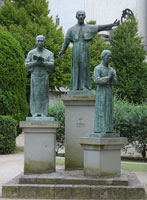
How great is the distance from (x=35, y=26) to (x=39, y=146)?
21.0 meters

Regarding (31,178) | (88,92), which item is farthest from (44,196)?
(88,92)

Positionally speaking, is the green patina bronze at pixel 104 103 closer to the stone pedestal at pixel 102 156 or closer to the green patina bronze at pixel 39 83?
the stone pedestal at pixel 102 156

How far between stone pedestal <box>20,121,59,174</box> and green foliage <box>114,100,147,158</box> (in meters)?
6.33

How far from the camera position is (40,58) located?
30.4 feet

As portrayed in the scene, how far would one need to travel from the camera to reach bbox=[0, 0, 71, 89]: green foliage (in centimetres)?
2891

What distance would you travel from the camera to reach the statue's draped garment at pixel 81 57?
390 inches

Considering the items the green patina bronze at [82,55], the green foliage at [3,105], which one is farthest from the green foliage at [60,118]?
the green patina bronze at [82,55]

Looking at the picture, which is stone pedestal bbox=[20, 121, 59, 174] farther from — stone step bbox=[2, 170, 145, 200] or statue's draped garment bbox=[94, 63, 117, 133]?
statue's draped garment bbox=[94, 63, 117, 133]

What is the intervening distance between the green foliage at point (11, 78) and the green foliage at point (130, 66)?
1122 cm

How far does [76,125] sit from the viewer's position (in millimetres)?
9906

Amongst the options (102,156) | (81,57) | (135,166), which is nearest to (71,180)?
(102,156)

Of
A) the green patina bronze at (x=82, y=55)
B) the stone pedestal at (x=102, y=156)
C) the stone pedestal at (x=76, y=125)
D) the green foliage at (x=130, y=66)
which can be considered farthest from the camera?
the green foliage at (x=130, y=66)

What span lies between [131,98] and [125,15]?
9251mm

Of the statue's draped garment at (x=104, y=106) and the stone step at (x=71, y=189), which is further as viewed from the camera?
the statue's draped garment at (x=104, y=106)
